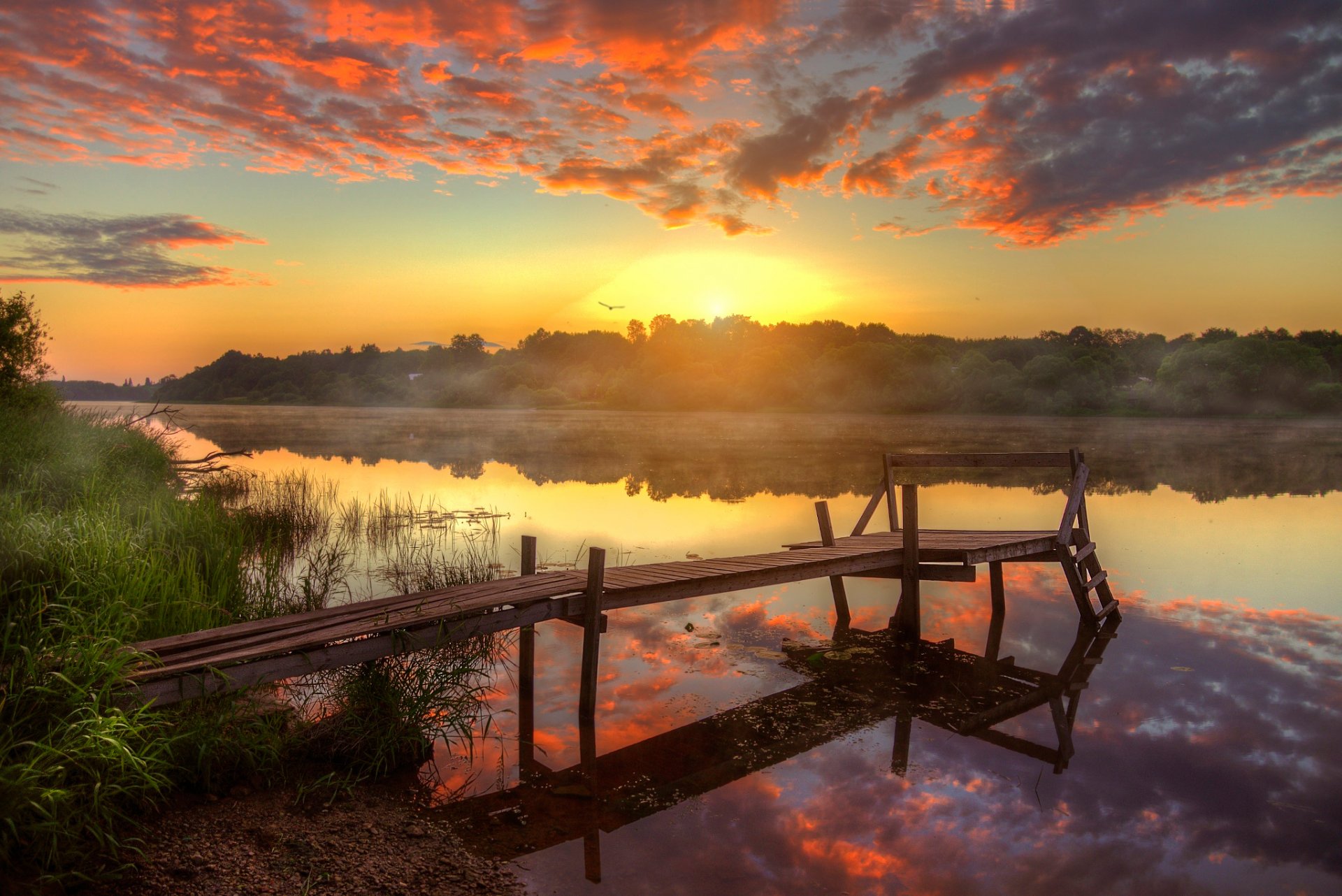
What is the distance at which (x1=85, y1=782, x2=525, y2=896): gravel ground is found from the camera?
4453 mm

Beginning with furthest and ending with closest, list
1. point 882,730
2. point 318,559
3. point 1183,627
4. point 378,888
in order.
Answer: 1. point 318,559
2. point 1183,627
3. point 882,730
4. point 378,888

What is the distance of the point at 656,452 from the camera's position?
36.6m

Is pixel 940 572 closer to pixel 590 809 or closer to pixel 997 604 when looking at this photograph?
pixel 997 604

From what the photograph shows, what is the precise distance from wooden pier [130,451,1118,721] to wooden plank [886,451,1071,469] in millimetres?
24

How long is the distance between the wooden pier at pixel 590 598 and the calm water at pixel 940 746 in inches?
34.8

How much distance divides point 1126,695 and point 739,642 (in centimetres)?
415

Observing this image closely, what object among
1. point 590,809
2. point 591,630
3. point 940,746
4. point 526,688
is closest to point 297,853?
point 590,809

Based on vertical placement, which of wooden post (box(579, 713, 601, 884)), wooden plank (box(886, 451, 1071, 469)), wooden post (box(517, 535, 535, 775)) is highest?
wooden plank (box(886, 451, 1071, 469))

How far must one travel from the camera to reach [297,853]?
4789mm

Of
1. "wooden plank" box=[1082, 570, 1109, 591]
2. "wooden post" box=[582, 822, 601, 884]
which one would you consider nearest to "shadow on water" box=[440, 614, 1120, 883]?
"wooden post" box=[582, 822, 601, 884]

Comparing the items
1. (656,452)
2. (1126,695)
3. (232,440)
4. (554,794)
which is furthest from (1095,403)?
(554,794)

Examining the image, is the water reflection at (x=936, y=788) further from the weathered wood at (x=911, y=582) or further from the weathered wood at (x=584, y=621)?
the weathered wood at (x=911, y=582)

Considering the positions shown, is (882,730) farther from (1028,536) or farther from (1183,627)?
(1183,627)

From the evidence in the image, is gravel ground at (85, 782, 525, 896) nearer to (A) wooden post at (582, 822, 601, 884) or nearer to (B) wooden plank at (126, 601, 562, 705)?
(A) wooden post at (582, 822, 601, 884)
